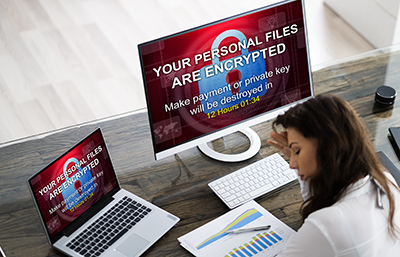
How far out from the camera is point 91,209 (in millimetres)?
1562

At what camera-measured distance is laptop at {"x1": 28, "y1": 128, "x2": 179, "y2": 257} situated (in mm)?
1446

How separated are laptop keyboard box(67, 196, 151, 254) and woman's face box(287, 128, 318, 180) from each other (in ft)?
1.81

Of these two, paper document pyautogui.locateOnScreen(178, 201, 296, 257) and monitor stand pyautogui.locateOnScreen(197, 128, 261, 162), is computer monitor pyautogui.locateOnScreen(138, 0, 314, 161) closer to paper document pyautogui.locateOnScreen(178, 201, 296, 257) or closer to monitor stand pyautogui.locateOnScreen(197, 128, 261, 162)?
monitor stand pyautogui.locateOnScreen(197, 128, 261, 162)

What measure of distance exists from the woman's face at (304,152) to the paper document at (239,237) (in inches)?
10.8

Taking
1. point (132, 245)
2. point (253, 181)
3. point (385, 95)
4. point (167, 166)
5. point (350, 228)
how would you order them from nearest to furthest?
point (350, 228)
point (132, 245)
point (253, 181)
point (167, 166)
point (385, 95)

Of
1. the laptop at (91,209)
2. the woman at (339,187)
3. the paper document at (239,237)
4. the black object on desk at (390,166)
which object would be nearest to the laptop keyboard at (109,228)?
the laptop at (91,209)

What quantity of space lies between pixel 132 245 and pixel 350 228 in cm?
64

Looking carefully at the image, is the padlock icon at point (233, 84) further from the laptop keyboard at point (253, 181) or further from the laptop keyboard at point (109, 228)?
the laptop keyboard at point (109, 228)

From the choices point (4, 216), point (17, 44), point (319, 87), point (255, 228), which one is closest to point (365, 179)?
point (255, 228)

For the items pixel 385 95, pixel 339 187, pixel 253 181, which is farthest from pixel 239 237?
pixel 385 95

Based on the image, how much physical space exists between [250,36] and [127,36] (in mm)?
2485

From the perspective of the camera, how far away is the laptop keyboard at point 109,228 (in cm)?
146

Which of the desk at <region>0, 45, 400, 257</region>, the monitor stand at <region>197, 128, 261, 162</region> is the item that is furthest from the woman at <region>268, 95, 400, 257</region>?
the monitor stand at <region>197, 128, 261, 162</region>

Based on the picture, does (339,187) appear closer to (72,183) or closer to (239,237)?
(239,237)
